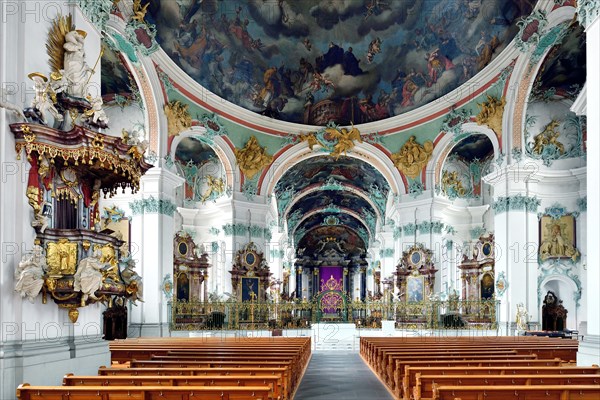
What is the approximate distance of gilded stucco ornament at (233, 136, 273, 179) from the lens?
95.8 feet

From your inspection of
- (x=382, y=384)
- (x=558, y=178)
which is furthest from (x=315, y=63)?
(x=382, y=384)

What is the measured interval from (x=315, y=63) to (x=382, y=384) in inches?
754

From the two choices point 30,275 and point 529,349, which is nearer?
point 30,275

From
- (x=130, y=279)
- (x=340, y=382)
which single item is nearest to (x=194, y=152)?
(x=340, y=382)

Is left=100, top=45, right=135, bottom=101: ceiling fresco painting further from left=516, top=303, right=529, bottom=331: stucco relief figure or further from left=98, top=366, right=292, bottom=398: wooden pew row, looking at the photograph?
left=516, top=303, right=529, bottom=331: stucco relief figure

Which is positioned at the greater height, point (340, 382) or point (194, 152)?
point (194, 152)

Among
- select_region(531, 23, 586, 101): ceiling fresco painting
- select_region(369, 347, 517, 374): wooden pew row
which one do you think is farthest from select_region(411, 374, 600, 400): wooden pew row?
select_region(531, 23, 586, 101): ceiling fresco painting

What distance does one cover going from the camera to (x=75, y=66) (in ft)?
35.6

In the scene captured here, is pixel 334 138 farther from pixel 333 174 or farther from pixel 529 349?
pixel 529 349

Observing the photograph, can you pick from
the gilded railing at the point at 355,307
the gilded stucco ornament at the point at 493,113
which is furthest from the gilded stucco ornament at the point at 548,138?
the gilded railing at the point at 355,307

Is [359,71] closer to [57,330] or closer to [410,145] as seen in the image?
[410,145]

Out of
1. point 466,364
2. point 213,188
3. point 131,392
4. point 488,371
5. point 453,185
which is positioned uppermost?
point 453,185

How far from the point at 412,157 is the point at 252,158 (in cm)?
803

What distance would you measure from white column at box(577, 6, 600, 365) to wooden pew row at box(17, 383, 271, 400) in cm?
673
